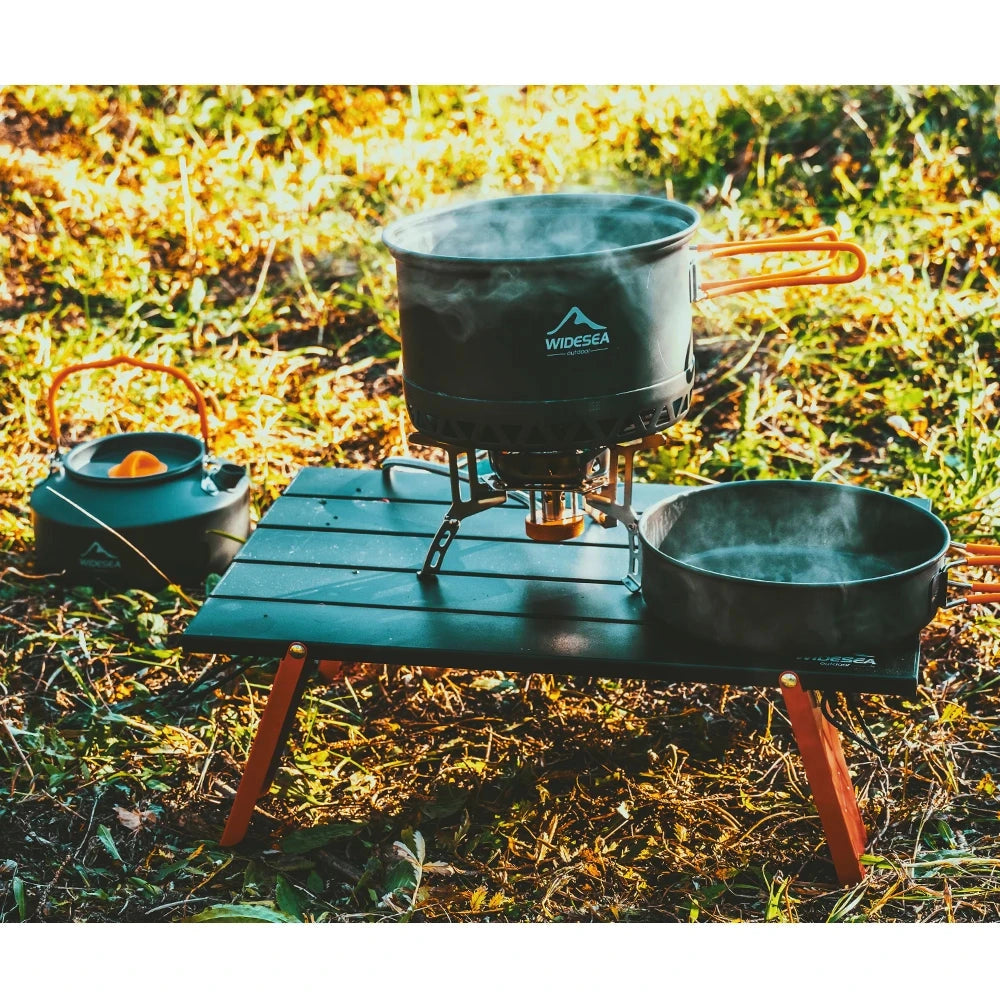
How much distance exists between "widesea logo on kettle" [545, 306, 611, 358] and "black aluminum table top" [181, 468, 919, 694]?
53 cm

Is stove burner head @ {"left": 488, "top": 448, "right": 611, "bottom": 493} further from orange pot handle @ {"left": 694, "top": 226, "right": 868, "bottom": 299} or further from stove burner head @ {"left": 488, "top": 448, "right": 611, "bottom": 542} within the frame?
orange pot handle @ {"left": 694, "top": 226, "right": 868, "bottom": 299}

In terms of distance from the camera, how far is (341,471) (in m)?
3.15

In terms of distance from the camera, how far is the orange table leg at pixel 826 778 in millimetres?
2203

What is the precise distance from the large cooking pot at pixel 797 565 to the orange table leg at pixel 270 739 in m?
0.69

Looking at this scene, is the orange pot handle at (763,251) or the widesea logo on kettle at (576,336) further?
the orange pot handle at (763,251)

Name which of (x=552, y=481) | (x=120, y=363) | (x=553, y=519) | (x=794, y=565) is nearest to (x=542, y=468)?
(x=552, y=481)

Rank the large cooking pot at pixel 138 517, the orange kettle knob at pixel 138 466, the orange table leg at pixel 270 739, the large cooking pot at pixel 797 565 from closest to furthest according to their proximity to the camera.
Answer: the large cooking pot at pixel 797 565, the orange table leg at pixel 270 739, the large cooking pot at pixel 138 517, the orange kettle knob at pixel 138 466

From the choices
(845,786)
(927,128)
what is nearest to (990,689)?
(845,786)

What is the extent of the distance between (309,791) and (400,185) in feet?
10.4

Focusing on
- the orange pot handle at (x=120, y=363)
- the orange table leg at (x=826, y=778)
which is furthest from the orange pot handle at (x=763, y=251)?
the orange pot handle at (x=120, y=363)

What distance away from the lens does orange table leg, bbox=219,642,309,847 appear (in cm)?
238

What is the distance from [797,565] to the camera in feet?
8.59

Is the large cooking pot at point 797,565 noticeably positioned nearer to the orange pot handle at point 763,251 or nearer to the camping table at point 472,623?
the camping table at point 472,623

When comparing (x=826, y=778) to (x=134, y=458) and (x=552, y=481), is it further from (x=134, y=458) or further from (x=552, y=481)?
(x=134, y=458)
